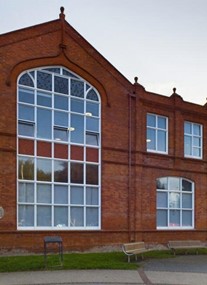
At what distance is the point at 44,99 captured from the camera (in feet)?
67.7

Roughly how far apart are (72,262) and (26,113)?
268 inches

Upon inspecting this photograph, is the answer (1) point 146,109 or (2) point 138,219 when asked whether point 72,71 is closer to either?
(1) point 146,109

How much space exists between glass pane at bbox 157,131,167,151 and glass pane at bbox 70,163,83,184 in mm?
5473

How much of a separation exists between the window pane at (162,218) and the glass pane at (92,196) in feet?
14.0

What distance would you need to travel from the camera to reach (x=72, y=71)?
21.7 m

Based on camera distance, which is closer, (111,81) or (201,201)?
(111,81)

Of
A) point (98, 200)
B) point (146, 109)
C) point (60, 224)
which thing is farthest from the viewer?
point (146, 109)

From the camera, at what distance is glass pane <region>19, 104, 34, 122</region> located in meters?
19.9

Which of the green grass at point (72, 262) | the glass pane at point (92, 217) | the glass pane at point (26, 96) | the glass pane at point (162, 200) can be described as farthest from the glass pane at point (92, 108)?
the green grass at point (72, 262)

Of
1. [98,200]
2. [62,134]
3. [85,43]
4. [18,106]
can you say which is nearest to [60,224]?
[98,200]

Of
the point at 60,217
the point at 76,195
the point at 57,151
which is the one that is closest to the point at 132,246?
the point at 60,217

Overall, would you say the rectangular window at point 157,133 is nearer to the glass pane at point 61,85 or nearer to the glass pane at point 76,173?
the glass pane at point 76,173

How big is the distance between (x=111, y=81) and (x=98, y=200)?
6003 millimetres

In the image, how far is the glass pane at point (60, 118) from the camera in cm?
2095
